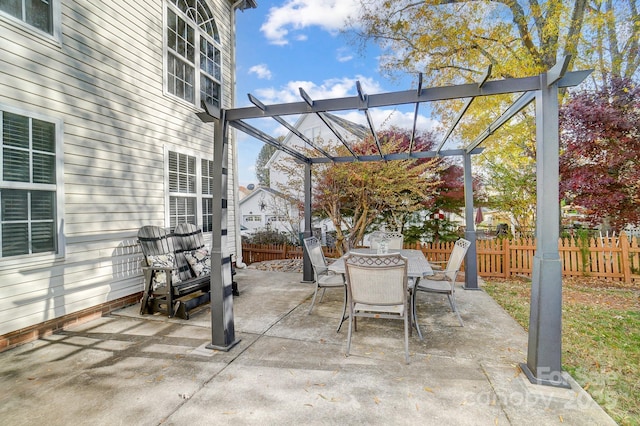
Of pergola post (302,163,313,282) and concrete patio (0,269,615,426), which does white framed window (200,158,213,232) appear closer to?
pergola post (302,163,313,282)

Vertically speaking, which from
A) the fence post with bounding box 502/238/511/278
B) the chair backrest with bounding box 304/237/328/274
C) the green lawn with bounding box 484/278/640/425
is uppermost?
the chair backrest with bounding box 304/237/328/274

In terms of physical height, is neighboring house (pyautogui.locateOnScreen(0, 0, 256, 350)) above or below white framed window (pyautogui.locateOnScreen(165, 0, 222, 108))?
below

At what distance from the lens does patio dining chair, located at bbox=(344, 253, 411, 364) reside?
2.77m


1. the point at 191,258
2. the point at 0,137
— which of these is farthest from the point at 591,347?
the point at 0,137

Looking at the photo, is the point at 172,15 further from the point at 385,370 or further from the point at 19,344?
the point at 385,370

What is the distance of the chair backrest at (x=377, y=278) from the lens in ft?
9.09

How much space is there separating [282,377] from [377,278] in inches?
47.4

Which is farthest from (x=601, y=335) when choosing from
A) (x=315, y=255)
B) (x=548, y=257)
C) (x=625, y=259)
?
(x=625, y=259)

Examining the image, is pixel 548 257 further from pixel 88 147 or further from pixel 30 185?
pixel 88 147

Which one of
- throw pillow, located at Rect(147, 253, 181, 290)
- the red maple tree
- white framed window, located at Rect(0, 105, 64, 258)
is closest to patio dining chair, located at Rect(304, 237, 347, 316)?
throw pillow, located at Rect(147, 253, 181, 290)

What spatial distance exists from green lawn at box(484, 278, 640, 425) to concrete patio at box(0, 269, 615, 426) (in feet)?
0.70

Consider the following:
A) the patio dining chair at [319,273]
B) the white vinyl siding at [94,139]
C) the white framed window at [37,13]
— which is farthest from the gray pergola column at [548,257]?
the white framed window at [37,13]

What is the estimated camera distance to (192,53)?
575 cm

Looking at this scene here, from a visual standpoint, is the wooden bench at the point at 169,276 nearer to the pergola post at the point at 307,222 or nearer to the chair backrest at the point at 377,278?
the pergola post at the point at 307,222
